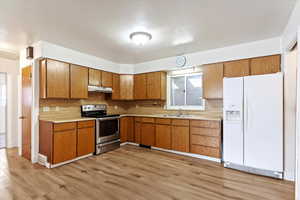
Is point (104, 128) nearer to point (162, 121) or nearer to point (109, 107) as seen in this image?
point (109, 107)

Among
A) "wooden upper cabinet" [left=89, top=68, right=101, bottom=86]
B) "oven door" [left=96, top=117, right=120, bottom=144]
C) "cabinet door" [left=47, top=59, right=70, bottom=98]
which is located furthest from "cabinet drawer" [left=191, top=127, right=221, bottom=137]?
"cabinet door" [left=47, top=59, right=70, bottom=98]

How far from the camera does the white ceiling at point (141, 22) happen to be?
1.99 m

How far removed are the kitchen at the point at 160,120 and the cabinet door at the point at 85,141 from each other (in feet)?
0.08

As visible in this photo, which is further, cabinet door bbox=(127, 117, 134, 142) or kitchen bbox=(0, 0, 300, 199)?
cabinet door bbox=(127, 117, 134, 142)

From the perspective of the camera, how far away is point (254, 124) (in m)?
2.81

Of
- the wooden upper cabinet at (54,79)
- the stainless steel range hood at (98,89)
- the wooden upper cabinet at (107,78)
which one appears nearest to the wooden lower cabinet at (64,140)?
the wooden upper cabinet at (54,79)

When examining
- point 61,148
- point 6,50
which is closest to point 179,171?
point 61,148

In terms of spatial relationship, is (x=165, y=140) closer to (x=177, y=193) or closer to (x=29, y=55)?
(x=177, y=193)

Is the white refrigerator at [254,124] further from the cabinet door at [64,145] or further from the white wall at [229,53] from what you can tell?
the cabinet door at [64,145]

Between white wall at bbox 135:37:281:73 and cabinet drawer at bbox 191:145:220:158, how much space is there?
1979 mm

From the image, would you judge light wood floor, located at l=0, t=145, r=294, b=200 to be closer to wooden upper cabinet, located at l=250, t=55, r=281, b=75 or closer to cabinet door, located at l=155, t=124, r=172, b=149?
cabinet door, located at l=155, t=124, r=172, b=149

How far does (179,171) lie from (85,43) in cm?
316

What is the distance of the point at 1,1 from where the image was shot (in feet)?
6.31

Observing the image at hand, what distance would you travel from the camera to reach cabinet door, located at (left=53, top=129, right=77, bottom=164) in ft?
10.0
